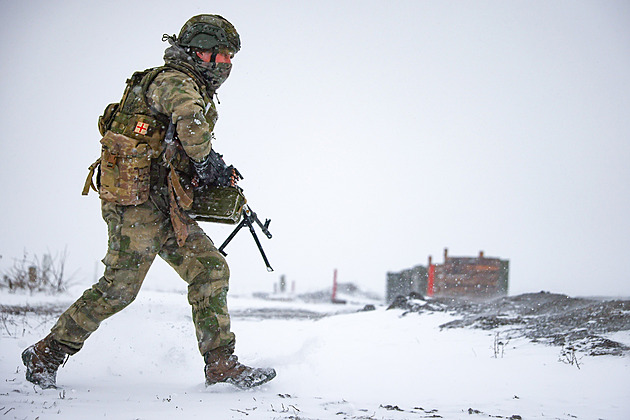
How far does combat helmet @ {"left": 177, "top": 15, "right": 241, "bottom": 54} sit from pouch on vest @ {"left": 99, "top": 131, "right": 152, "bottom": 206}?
690mm

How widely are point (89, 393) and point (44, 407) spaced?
0.49m

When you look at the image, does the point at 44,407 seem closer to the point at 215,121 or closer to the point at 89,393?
the point at 89,393

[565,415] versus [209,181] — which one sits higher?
[209,181]

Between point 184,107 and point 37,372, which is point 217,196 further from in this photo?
point 37,372

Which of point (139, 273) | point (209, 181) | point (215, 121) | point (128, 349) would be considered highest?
point (215, 121)

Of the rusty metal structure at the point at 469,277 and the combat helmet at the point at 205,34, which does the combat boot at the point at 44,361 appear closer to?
the combat helmet at the point at 205,34

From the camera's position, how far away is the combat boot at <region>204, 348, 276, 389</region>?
242 centimetres

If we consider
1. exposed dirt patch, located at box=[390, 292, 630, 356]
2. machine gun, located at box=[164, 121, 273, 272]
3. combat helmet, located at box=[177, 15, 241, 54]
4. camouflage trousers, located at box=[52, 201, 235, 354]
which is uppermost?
combat helmet, located at box=[177, 15, 241, 54]

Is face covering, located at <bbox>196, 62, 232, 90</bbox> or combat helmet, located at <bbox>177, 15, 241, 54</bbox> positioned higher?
combat helmet, located at <bbox>177, 15, 241, 54</bbox>

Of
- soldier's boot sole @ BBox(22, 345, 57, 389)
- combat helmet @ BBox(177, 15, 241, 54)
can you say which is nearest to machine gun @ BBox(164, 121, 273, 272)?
combat helmet @ BBox(177, 15, 241, 54)

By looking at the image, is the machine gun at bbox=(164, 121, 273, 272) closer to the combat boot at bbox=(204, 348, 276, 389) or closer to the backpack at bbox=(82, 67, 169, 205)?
the backpack at bbox=(82, 67, 169, 205)

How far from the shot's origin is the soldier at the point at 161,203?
2.43 metres

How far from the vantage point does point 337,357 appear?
134 inches

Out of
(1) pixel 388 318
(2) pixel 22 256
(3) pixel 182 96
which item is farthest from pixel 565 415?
(2) pixel 22 256
